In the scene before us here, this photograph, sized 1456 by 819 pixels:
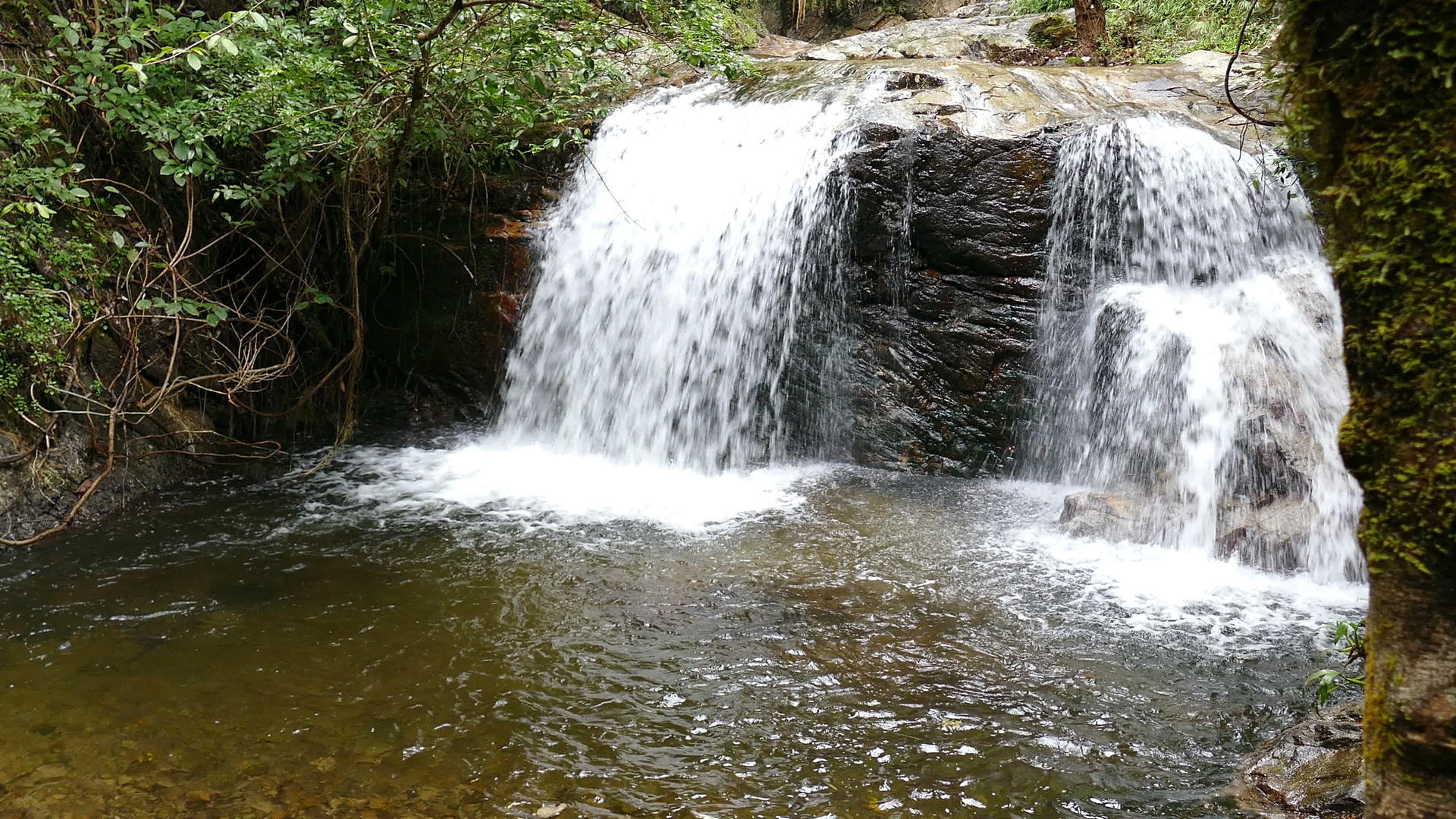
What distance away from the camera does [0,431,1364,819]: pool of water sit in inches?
122

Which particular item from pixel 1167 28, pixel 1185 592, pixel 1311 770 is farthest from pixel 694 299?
pixel 1167 28

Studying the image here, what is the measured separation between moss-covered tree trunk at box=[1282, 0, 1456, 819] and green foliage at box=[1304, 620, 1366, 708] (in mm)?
883

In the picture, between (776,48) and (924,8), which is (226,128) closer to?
(776,48)

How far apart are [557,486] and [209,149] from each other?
339 centimetres

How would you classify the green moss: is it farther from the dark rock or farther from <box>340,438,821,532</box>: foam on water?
the dark rock

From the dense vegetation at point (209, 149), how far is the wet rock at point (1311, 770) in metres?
4.92

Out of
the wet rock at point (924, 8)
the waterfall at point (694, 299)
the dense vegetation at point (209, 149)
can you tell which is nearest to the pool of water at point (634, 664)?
the dense vegetation at point (209, 149)

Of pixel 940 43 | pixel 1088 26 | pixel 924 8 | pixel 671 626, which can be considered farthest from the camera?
pixel 924 8

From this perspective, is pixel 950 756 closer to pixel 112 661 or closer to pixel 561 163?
pixel 112 661

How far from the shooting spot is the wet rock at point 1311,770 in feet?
8.92

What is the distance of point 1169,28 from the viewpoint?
11297mm

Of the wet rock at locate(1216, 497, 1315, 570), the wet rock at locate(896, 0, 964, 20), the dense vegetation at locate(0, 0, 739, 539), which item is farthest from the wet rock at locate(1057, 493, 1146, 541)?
the wet rock at locate(896, 0, 964, 20)

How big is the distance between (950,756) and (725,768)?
2.76 feet

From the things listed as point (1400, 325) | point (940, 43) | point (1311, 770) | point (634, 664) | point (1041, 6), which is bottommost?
point (634, 664)
